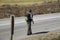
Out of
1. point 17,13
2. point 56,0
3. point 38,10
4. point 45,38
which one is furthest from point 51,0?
point 45,38

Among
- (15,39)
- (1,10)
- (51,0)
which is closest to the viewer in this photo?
(15,39)

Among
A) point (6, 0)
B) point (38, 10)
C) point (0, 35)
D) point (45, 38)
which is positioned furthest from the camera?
point (6, 0)

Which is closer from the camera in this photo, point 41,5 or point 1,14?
point 1,14

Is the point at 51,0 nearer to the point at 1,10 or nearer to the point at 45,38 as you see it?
the point at 1,10

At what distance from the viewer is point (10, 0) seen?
48.8m

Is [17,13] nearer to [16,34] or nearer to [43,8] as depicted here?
[43,8]

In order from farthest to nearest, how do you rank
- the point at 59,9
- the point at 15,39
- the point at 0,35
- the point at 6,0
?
the point at 6,0
the point at 59,9
the point at 0,35
the point at 15,39

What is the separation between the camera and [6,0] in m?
48.1

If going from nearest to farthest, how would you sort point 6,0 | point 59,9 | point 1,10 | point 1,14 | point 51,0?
point 1,14
point 1,10
point 59,9
point 6,0
point 51,0

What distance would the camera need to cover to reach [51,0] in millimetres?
52812

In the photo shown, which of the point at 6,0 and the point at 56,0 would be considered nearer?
the point at 6,0

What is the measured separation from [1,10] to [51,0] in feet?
63.2

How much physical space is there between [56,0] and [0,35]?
36120mm

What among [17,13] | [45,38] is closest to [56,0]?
[17,13]
